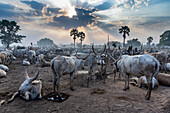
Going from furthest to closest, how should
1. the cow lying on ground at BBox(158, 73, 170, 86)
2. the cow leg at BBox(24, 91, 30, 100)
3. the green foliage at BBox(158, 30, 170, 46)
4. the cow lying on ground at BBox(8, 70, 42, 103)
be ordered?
the green foliage at BBox(158, 30, 170, 46)
the cow lying on ground at BBox(158, 73, 170, 86)
the cow lying on ground at BBox(8, 70, 42, 103)
the cow leg at BBox(24, 91, 30, 100)

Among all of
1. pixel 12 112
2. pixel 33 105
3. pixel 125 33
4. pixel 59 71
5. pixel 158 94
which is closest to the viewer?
pixel 12 112

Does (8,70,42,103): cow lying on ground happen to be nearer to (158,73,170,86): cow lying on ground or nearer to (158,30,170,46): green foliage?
(158,73,170,86): cow lying on ground

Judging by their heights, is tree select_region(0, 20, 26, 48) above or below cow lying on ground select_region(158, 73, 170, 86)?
above

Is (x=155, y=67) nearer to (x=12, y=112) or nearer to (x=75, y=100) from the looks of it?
(x=75, y=100)

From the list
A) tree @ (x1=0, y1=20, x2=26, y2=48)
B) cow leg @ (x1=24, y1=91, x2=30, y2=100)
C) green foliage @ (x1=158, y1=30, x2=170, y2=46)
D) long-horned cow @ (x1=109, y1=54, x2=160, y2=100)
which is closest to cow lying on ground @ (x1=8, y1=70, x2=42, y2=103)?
cow leg @ (x1=24, y1=91, x2=30, y2=100)

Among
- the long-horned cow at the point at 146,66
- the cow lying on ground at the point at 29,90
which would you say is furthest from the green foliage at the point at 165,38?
the cow lying on ground at the point at 29,90

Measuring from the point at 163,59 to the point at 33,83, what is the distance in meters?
15.0

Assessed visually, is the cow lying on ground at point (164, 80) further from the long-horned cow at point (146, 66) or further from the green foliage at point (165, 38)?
the green foliage at point (165, 38)

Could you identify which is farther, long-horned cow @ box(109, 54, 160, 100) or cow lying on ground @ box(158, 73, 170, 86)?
cow lying on ground @ box(158, 73, 170, 86)

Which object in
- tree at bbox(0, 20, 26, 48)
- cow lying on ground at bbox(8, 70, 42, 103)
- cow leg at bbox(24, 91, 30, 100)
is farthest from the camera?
tree at bbox(0, 20, 26, 48)

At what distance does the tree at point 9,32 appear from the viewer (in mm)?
42875

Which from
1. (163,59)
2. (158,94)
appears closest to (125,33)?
(163,59)

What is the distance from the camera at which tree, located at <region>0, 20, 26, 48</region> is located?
4288 centimetres

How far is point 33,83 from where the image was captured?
5.15 meters
